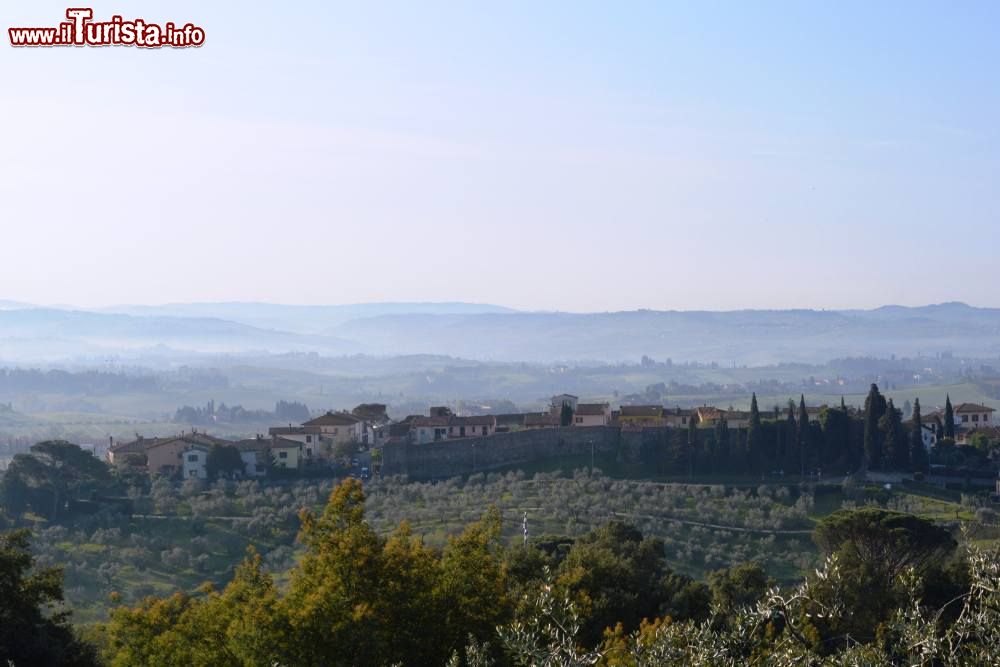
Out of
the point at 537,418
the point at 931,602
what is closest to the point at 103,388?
the point at 537,418

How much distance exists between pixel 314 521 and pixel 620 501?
1182 inches

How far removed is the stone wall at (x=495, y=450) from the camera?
5309 centimetres

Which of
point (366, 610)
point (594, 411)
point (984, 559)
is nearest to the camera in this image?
point (984, 559)

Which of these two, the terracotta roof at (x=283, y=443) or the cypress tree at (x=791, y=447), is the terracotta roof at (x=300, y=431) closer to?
the terracotta roof at (x=283, y=443)

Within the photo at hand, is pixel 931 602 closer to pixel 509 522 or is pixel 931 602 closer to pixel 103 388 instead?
pixel 509 522

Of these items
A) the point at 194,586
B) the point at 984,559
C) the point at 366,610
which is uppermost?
the point at 984,559

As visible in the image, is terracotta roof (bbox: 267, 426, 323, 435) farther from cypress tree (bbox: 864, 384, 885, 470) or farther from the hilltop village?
cypress tree (bbox: 864, 384, 885, 470)

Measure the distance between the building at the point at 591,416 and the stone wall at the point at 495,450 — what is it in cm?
483

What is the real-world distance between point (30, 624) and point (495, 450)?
36.0 m

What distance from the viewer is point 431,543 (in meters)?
36.0

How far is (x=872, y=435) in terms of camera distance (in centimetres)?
5238

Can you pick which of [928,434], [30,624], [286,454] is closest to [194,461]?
[286,454]

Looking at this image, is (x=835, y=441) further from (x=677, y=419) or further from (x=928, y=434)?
(x=677, y=419)

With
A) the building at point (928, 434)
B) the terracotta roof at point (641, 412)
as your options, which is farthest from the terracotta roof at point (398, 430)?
the building at point (928, 434)
